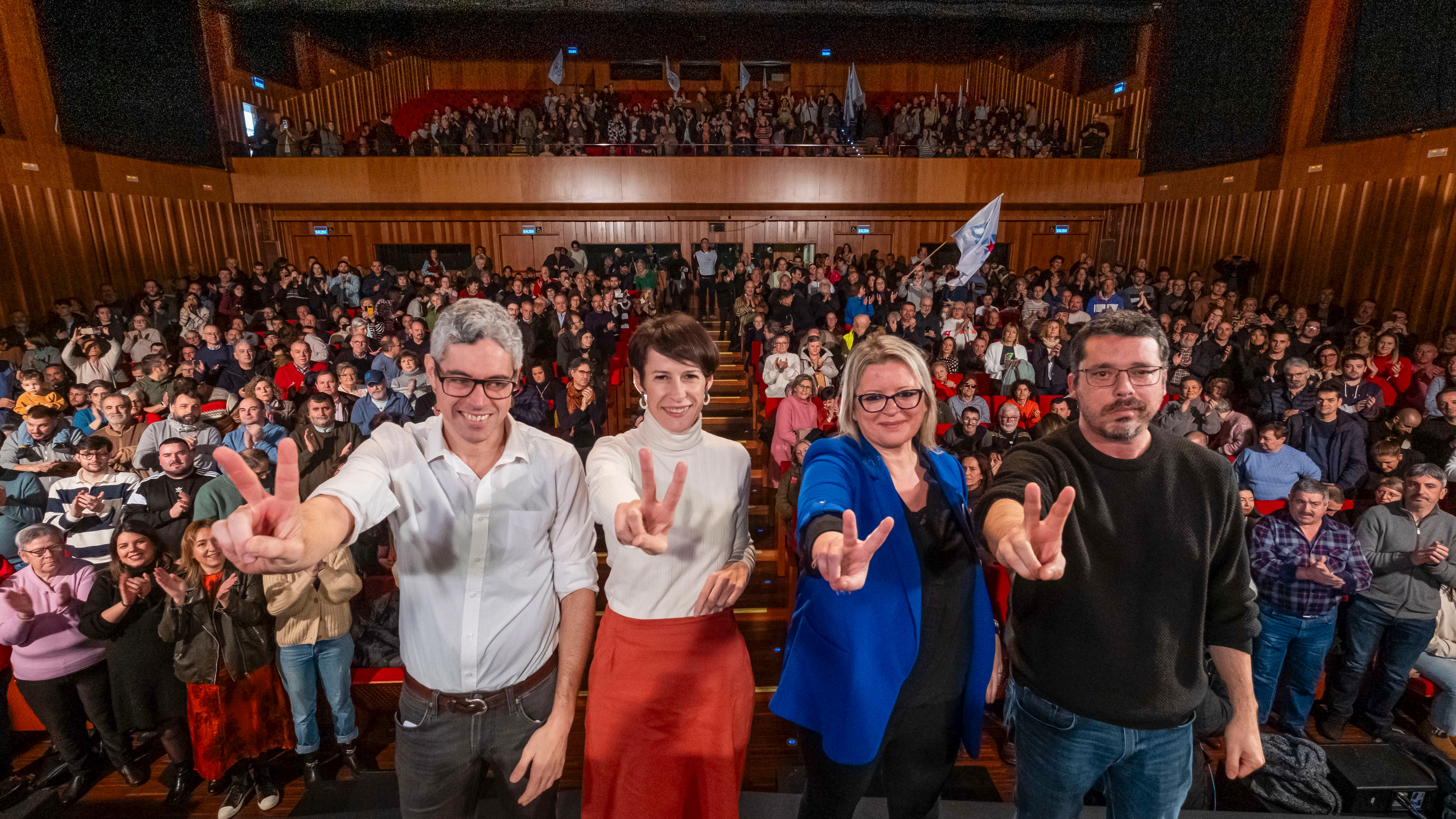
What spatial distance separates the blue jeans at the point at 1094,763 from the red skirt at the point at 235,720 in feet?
9.62

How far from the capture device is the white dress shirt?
1338 millimetres

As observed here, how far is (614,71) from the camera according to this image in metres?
16.6

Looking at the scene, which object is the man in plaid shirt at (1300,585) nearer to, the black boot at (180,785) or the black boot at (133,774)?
the black boot at (180,785)

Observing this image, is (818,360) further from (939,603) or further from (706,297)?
(706,297)

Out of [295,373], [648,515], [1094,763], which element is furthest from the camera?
[295,373]

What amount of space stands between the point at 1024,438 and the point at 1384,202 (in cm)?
747

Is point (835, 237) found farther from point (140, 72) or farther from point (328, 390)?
point (140, 72)

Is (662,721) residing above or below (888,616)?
below

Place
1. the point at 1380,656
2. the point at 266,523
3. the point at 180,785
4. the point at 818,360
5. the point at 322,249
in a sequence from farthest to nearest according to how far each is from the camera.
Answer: the point at 322,249
the point at 818,360
the point at 1380,656
the point at 180,785
the point at 266,523

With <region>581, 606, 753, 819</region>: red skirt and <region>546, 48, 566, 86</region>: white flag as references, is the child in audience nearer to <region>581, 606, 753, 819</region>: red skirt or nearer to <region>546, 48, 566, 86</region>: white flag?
<region>581, 606, 753, 819</region>: red skirt

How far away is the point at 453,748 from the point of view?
1.41 metres

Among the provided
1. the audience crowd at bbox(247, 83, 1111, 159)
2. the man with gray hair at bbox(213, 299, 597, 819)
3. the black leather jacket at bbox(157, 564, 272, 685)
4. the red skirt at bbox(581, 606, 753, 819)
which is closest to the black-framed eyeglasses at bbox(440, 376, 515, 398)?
the man with gray hair at bbox(213, 299, 597, 819)

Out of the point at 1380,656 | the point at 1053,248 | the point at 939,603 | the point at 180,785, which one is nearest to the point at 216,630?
the point at 180,785

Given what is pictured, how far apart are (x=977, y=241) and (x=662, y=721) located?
656cm
